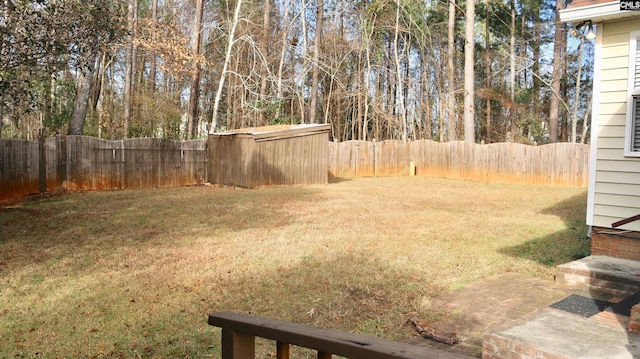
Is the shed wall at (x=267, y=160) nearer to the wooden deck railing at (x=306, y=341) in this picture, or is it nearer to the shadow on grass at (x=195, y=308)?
the shadow on grass at (x=195, y=308)

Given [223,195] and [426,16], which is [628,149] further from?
[426,16]

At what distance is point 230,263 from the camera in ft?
19.0

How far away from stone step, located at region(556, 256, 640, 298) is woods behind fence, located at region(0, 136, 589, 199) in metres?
11.1

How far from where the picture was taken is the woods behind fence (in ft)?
38.8

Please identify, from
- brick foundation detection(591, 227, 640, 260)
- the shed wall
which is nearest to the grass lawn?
brick foundation detection(591, 227, 640, 260)

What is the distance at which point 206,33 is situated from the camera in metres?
26.7

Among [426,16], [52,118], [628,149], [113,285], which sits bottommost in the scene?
[113,285]

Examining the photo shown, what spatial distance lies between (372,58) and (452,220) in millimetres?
19493

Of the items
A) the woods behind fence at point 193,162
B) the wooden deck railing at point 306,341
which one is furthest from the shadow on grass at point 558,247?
the woods behind fence at point 193,162

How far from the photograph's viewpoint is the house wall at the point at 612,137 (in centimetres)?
562

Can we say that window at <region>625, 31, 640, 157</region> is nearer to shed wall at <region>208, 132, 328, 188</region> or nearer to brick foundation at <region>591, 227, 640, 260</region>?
brick foundation at <region>591, 227, 640, 260</region>

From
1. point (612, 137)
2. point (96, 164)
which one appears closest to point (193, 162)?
point (96, 164)

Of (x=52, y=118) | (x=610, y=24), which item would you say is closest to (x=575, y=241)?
(x=610, y=24)

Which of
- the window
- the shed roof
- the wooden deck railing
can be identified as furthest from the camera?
the shed roof
